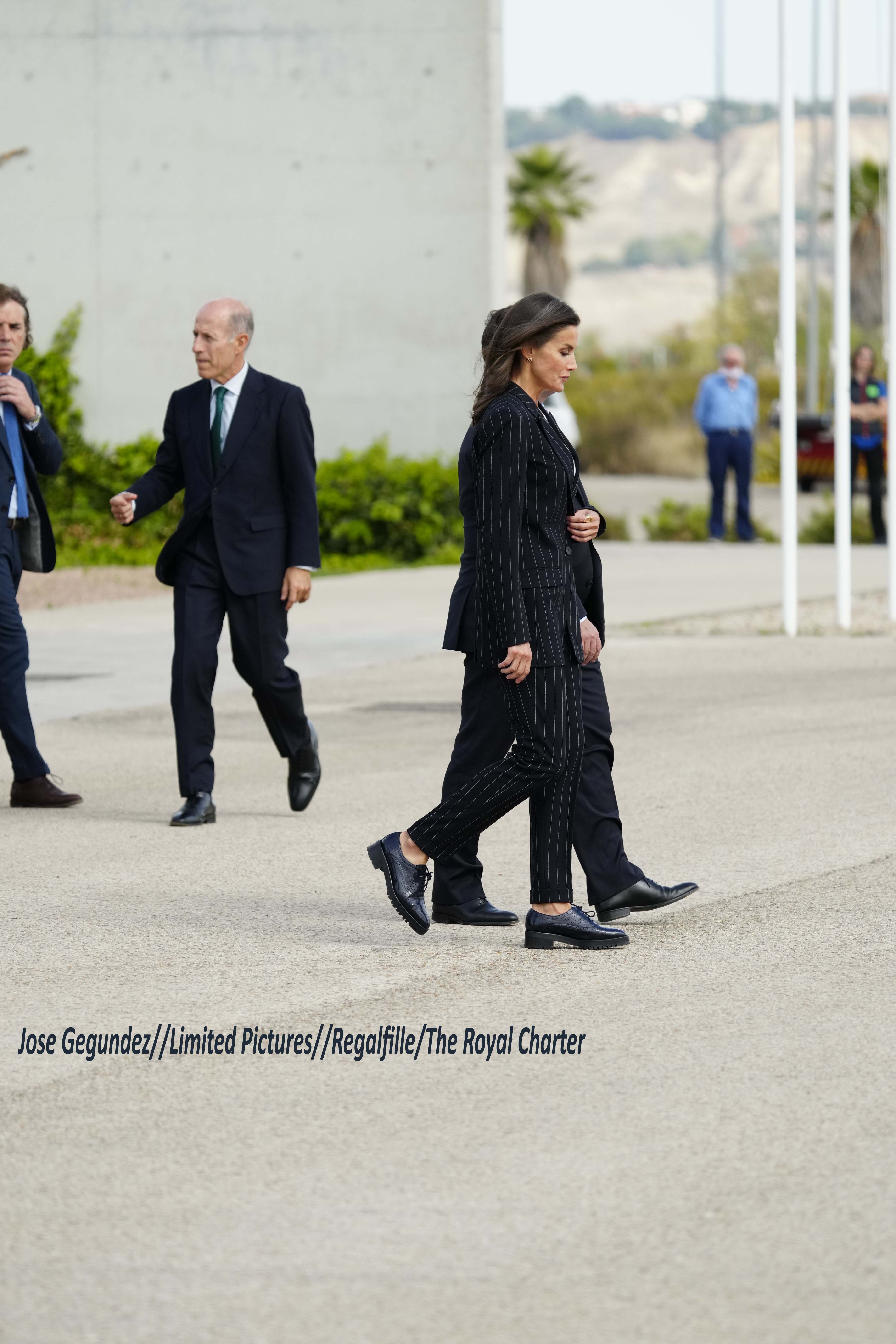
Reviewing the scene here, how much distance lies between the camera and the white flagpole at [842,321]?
14703mm

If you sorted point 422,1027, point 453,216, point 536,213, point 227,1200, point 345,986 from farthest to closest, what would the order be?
point 536,213, point 453,216, point 345,986, point 422,1027, point 227,1200

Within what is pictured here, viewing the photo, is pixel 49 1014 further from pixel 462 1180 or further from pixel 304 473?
pixel 304 473

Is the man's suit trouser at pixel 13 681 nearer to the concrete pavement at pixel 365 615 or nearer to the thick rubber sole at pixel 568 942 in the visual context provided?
the concrete pavement at pixel 365 615

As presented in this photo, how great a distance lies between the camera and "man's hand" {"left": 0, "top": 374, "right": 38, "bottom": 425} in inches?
342

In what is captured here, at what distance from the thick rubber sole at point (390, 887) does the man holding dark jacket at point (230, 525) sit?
7.41 feet

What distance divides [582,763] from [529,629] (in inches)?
19.9

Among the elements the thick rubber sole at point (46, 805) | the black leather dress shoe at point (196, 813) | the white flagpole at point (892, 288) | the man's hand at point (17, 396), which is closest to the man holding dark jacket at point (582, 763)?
the black leather dress shoe at point (196, 813)

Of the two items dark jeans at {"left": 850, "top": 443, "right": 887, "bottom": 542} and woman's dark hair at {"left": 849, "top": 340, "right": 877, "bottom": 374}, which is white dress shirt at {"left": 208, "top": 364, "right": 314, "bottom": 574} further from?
dark jeans at {"left": 850, "top": 443, "right": 887, "bottom": 542}

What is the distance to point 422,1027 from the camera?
17.7 ft

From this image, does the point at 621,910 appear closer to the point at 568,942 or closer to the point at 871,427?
the point at 568,942

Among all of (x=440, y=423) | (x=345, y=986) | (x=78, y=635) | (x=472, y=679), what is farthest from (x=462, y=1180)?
(x=440, y=423)

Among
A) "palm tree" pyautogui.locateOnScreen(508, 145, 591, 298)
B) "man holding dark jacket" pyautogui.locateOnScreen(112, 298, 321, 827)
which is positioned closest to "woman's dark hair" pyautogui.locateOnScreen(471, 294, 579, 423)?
"man holding dark jacket" pyautogui.locateOnScreen(112, 298, 321, 827)

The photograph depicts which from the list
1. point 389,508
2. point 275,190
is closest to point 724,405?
point 389,508

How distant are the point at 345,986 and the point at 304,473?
9.83ft
